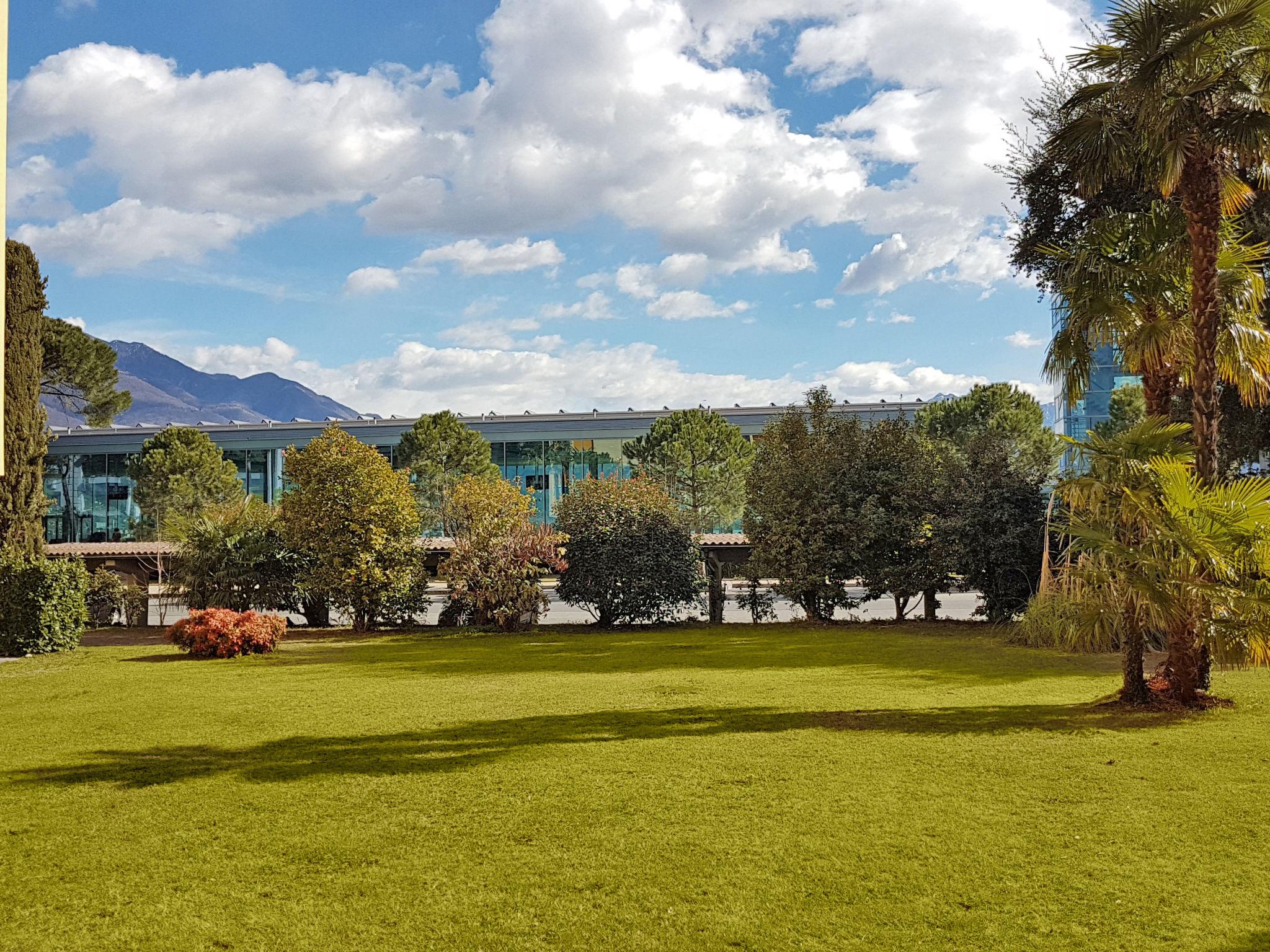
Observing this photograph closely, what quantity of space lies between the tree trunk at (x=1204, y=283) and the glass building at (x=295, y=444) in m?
37.1

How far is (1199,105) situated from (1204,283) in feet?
5.85

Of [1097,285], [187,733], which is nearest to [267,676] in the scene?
[187,733]

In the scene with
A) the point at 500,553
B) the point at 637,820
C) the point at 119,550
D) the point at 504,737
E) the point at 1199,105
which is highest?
the point at 1199,105

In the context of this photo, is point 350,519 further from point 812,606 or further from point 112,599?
point 812,606

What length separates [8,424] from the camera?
55.7 feet

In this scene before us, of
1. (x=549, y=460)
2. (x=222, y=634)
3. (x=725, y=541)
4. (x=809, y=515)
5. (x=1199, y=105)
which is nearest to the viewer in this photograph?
(x=1199, y=105)

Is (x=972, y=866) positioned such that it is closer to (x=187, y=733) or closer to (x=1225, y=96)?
(x=187, y=733)

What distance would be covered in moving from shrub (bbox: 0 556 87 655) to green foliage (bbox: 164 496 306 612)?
4.13m

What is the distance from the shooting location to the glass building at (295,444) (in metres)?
49.8

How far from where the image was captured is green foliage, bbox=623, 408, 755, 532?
4000 cm

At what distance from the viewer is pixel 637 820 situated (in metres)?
6.08

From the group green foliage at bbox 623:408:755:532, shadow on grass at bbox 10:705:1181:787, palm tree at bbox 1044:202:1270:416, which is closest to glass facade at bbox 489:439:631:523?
green foliage at bbox 623:408:755:532

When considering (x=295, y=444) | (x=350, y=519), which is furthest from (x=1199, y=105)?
(x=295, y=444)

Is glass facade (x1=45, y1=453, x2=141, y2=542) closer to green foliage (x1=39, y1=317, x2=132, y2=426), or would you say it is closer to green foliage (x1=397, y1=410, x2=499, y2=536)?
green foliage (x1=397, y1=410, x2=499, y2=536)
